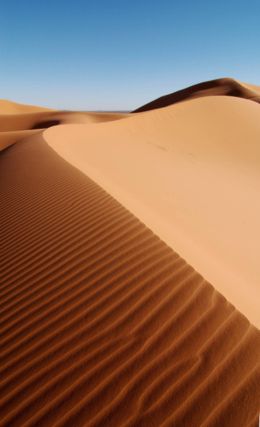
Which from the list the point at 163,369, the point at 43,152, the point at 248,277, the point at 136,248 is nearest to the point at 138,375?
the point at 163,369

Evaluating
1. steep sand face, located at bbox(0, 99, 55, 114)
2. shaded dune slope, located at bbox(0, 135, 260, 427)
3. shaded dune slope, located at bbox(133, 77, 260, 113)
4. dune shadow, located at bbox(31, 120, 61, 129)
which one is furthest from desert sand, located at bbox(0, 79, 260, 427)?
steep sand face, located at bbox(0, 99, 55, 114)

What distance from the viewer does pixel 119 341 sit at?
205 cm

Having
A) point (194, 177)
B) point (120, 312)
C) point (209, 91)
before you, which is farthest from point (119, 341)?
point (209, 91)

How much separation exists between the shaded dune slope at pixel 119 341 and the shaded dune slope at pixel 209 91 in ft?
137

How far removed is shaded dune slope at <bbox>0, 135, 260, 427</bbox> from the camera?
1680 millimetres

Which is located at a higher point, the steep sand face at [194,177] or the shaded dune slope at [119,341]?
the shaded dune slope at [119,341]

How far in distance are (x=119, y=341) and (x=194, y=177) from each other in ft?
25.3

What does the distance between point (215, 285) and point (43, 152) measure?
632cm

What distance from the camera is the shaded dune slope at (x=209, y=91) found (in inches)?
1644

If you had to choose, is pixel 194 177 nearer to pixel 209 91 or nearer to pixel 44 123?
pixel 44 123

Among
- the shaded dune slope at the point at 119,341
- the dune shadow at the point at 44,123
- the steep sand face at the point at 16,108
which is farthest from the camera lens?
the steep sand face at the point at 16,108

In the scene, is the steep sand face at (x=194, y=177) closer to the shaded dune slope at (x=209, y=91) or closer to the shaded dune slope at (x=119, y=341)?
the shaded dune slope at (x=119, y=341)

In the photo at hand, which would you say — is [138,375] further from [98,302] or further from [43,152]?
[43,152]

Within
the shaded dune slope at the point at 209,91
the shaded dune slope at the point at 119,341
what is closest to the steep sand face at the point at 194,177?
the shaded dune slope at the point at 119,341
